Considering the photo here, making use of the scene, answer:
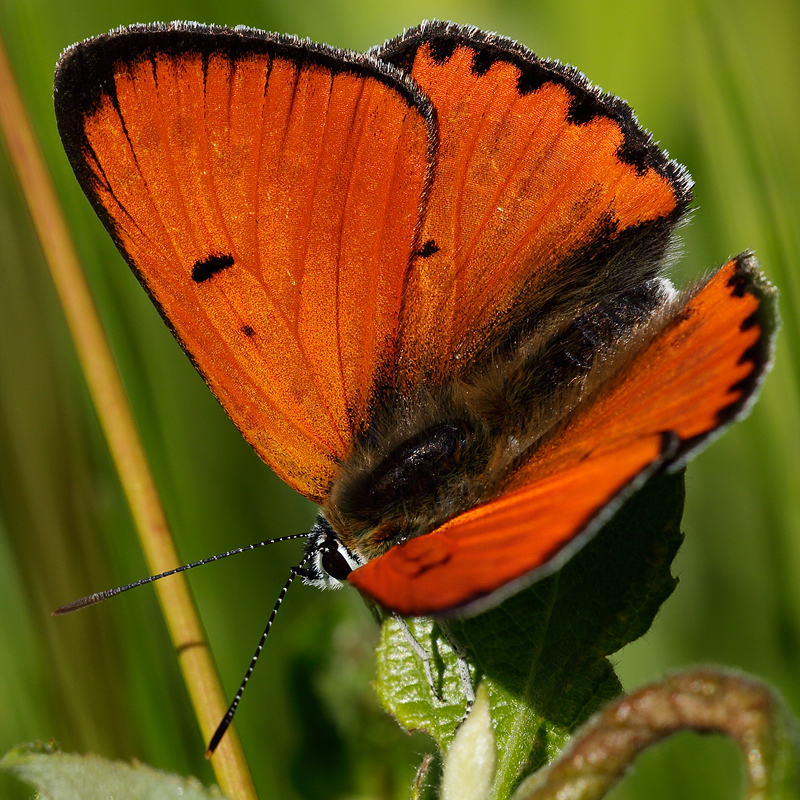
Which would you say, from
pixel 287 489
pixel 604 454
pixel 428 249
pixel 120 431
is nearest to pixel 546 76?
pixel 428 249

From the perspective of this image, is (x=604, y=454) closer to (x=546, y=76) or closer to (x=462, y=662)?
(x=462, y=662)

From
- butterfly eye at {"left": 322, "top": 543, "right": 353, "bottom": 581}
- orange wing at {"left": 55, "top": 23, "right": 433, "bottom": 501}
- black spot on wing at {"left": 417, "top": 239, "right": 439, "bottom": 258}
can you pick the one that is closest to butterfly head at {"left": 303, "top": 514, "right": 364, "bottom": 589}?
butterfly eye at {"left": 322, "top": 543, "right": 353, "bottom": 581}

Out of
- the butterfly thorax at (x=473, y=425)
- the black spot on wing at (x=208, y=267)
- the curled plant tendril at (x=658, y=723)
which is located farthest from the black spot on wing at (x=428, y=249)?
the curled plant tendril at (x=658, y=723)

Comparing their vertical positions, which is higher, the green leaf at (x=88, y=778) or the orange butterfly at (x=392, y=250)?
the orange butterfly at (x=392, y=250)

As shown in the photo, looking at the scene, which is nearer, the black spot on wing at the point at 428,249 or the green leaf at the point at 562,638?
the green leaf at the point at 562,638

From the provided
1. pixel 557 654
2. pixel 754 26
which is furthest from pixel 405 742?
pixel 754 26

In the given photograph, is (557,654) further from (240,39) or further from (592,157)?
(240,39)

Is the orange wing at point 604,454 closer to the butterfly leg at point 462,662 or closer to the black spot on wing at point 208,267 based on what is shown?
the butterfly leg at point 462,662
